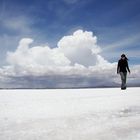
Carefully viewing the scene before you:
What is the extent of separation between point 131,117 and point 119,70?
1251 cm

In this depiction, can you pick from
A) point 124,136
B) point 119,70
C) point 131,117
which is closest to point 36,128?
point 124,136

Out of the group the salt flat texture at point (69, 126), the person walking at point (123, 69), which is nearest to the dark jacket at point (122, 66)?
the person walking at point (123, 69)

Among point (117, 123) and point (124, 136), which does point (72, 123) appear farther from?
point (124, 136)

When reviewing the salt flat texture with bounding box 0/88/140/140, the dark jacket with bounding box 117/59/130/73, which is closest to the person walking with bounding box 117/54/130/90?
the dark jacket with bounding box 117/59/130/73

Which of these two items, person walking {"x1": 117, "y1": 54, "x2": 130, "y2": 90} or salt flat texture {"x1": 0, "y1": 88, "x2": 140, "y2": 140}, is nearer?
salt flat texture {"x1": 0, "y1": 88, "x2": 140, "y2": 140}

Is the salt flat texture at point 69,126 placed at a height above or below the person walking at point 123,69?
below

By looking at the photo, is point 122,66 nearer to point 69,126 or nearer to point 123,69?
point 123,69

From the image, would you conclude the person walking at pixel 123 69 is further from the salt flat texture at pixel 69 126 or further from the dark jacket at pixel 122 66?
the salt flat texture at pixel 69 126

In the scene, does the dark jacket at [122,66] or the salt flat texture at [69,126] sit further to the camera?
the dark jacket at [122,66]

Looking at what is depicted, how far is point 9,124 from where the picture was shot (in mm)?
5535

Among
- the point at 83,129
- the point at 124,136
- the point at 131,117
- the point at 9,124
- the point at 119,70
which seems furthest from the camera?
the point at 119,70

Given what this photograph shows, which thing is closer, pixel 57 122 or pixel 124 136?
pixel 124 136

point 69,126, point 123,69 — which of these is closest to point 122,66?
point 123,69

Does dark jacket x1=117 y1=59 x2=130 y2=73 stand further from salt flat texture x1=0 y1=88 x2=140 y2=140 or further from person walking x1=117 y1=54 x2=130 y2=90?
salt flat texture x1=0 y1=88 x2=140 y2=140
